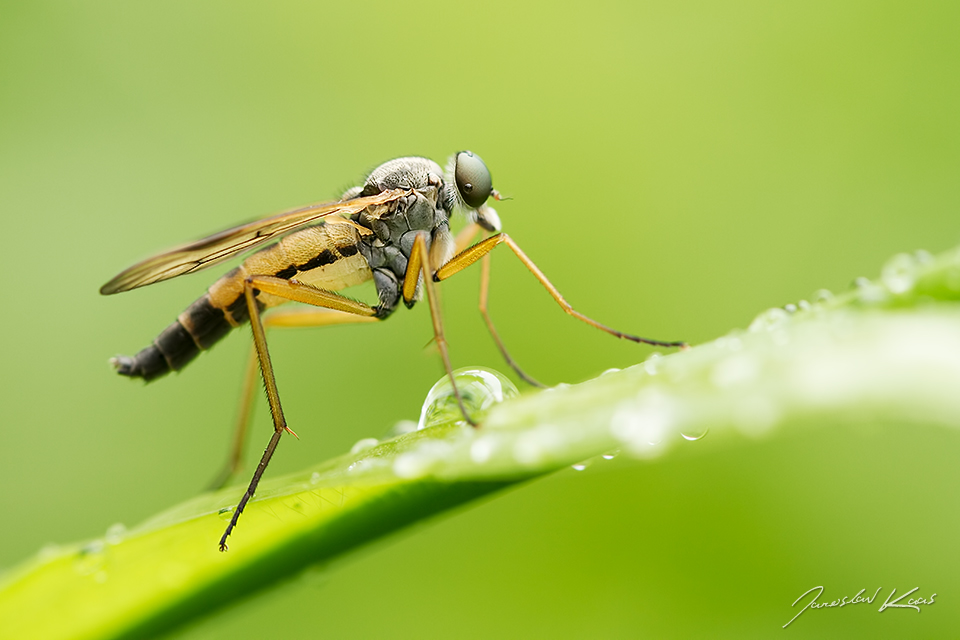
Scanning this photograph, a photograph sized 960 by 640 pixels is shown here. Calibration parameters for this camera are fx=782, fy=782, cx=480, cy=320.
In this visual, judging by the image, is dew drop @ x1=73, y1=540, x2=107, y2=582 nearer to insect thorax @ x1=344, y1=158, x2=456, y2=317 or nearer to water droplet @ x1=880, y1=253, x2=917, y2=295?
water droplet @ x1=880, y1=253, x2=917, y2=295

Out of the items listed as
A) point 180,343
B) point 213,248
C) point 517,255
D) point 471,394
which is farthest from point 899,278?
point 180,343

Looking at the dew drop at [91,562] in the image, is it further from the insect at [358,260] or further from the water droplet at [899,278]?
the insect at [358,260]

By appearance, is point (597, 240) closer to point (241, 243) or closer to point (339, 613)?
point (241, 243)

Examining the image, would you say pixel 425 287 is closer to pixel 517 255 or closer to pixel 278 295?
pixel 517 255

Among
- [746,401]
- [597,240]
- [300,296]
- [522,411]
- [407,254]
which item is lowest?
[746,401]

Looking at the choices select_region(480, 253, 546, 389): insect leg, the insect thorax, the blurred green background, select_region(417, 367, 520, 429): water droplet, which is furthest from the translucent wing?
select_region(417, 367, 520, 429): water droplet

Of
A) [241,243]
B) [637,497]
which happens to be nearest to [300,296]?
[241,243]
